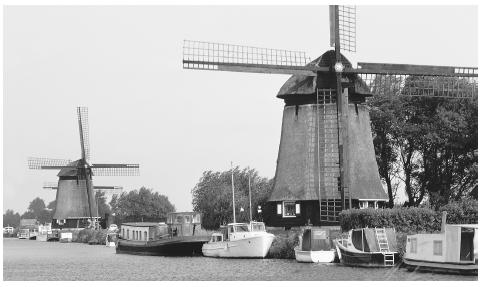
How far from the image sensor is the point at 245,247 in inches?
2216

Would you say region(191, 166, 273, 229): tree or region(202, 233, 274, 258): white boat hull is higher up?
region(191, 166, 273, 229): tree

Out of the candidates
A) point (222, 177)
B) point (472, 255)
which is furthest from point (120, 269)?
point (222, 177)

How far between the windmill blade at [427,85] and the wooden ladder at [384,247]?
13.9 meters

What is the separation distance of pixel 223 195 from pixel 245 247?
146 feet

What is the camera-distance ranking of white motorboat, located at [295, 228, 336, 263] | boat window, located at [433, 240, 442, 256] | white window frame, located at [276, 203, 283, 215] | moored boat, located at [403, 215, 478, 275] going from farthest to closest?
white window frame, located at [276, 203, 283, 215]
white motorboat, located at [295, 228, 336, 263]
boat window, located at [433, 240, 442, 256]
moored boat, located at [403, 215, 478, 275]

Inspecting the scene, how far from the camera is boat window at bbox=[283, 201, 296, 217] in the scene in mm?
59312

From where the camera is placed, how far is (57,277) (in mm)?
45031

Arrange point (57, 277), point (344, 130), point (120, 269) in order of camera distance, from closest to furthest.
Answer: point (57, 277) → point (120, 269) → point (344, 130)

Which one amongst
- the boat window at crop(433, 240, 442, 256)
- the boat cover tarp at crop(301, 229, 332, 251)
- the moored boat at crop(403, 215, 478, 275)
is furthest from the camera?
the boat cover tarp at crop(301, 229, 332, 251)

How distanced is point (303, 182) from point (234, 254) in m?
5.85

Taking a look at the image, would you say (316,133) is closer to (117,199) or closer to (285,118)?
(285,118)

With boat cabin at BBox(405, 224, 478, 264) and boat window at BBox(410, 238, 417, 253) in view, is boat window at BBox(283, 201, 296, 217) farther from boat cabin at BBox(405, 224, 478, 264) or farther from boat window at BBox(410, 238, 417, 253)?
boat cabin at BBox(405, 224, 478, 264)

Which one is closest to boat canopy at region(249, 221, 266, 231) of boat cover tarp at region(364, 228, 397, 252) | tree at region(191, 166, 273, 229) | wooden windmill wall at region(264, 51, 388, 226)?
wooden windmill wall at region(264, 51, 388, 226)

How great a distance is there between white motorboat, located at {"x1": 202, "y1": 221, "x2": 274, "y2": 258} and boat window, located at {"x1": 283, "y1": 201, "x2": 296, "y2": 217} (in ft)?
7.80
